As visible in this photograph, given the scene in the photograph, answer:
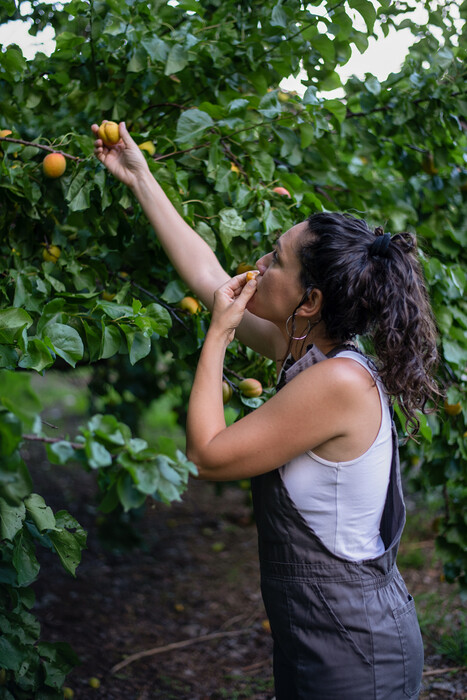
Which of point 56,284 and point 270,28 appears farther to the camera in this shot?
point 270,28

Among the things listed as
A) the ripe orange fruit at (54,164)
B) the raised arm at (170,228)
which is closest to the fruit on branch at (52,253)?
the ripe orange fruit at (54,164)

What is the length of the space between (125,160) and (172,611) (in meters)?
2.89

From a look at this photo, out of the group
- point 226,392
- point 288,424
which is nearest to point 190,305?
point 226,392

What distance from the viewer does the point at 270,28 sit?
6.75 feet

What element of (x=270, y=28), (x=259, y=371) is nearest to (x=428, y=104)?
(x=270, y=28)

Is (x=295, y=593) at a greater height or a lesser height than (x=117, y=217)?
lesser

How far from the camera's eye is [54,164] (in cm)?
188

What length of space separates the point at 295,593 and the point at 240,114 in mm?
1402

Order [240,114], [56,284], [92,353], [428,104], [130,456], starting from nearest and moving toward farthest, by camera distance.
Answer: [130,456], [92,353], [56,284], [240,114], [428,104]

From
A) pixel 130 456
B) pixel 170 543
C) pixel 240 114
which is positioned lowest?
pixel 170 543

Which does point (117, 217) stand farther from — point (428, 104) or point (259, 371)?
point (428, 104)

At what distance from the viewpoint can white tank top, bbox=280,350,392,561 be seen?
1.43 metres

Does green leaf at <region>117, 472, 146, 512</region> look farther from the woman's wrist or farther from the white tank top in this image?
the woman's wrist

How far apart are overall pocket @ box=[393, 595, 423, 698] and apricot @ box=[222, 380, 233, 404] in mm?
722
